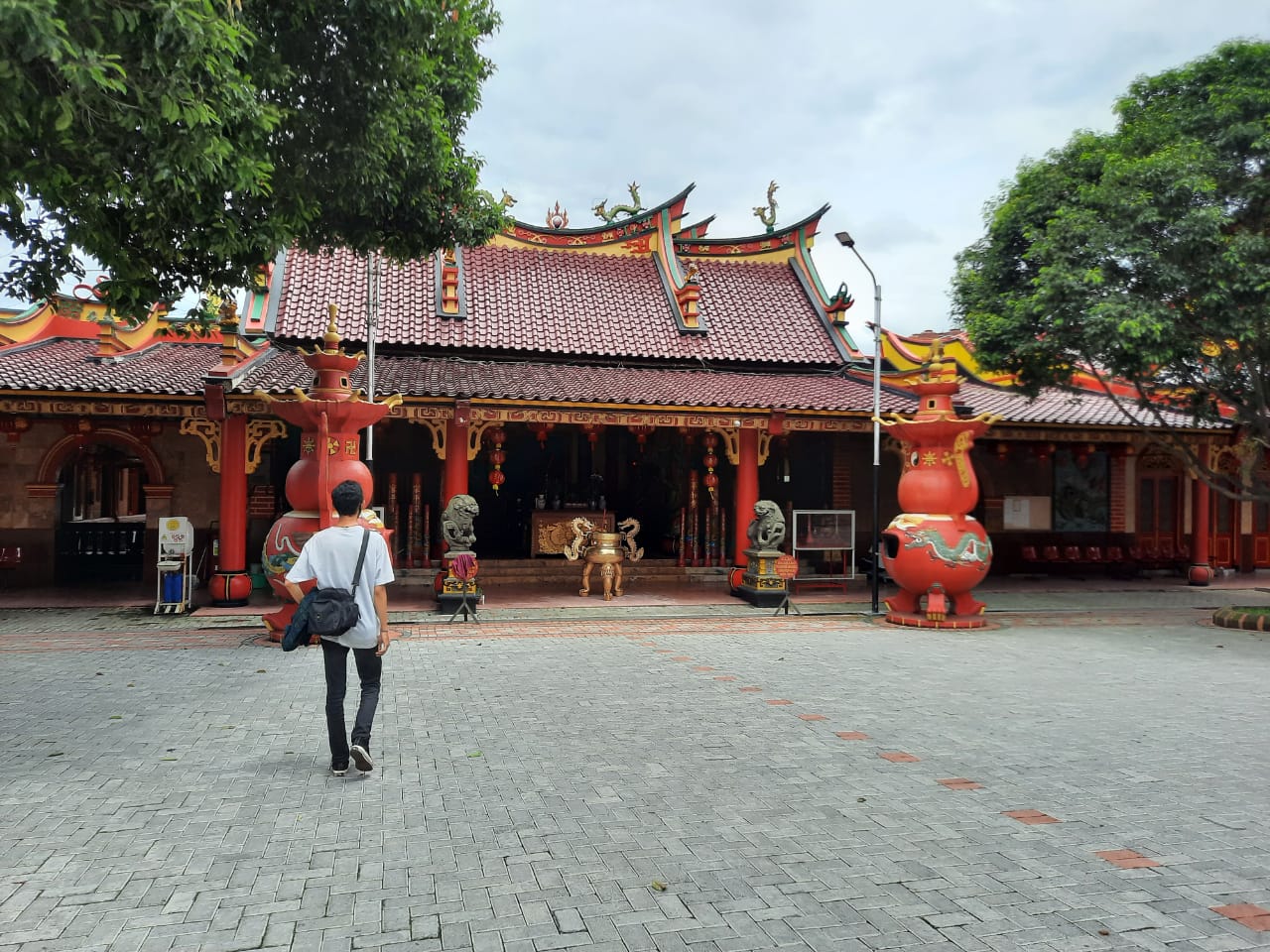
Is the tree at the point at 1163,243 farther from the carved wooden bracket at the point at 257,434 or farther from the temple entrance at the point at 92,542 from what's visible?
the temple entrance at the point at 92,542

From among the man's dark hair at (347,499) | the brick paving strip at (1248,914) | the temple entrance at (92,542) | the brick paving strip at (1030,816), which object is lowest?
the brick paving strip at (1030,816)

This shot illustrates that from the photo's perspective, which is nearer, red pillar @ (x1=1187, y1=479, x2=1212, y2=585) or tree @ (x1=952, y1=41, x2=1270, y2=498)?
tree @ (x1=952, y1=41, x2=1270, y2=498)

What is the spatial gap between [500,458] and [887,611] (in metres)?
6.03

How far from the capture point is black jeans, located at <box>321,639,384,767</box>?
459 centimetres

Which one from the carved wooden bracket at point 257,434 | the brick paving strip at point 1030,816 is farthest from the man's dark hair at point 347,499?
the carved wooden bracket at point 257,434

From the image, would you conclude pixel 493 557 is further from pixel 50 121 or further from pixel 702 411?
pixel 50 121

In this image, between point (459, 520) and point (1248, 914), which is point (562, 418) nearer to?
point (459, 520)

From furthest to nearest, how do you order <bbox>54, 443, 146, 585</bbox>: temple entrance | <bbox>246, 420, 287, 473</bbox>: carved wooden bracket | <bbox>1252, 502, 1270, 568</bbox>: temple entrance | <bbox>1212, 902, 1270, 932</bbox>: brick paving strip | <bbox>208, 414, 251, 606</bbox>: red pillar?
<bbox>1252, 502, 1270, 568</bbox>: temple entrance
<bbox>54, 443, 146, 585</bbox>: temple entrance
<bbox>246, 420, 287, 473</bbox>: carved wooden bracket
<bbox>208, 414, 251, 606</bbox>: red pillar
<bbox>1212, 902, 1270, 932</bbox>: brick paving strip

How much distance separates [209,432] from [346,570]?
8207mm

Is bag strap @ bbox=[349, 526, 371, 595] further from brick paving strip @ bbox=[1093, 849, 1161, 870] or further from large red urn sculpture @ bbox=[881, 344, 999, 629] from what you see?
large red urn sculpture @ bbox=[881, 344, 999, 629]

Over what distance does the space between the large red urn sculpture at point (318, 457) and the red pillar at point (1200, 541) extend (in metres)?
14.7

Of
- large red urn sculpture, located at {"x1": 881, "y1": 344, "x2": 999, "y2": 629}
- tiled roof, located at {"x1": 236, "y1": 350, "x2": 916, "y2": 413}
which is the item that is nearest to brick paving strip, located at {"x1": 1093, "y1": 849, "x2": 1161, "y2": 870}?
large red urn sculpture, located at {"x1": 881, "y1": 344, "x2": 999, "y2": 629}

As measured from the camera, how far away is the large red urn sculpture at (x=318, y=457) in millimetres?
9031

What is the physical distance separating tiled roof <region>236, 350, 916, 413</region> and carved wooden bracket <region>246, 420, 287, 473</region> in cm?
68
